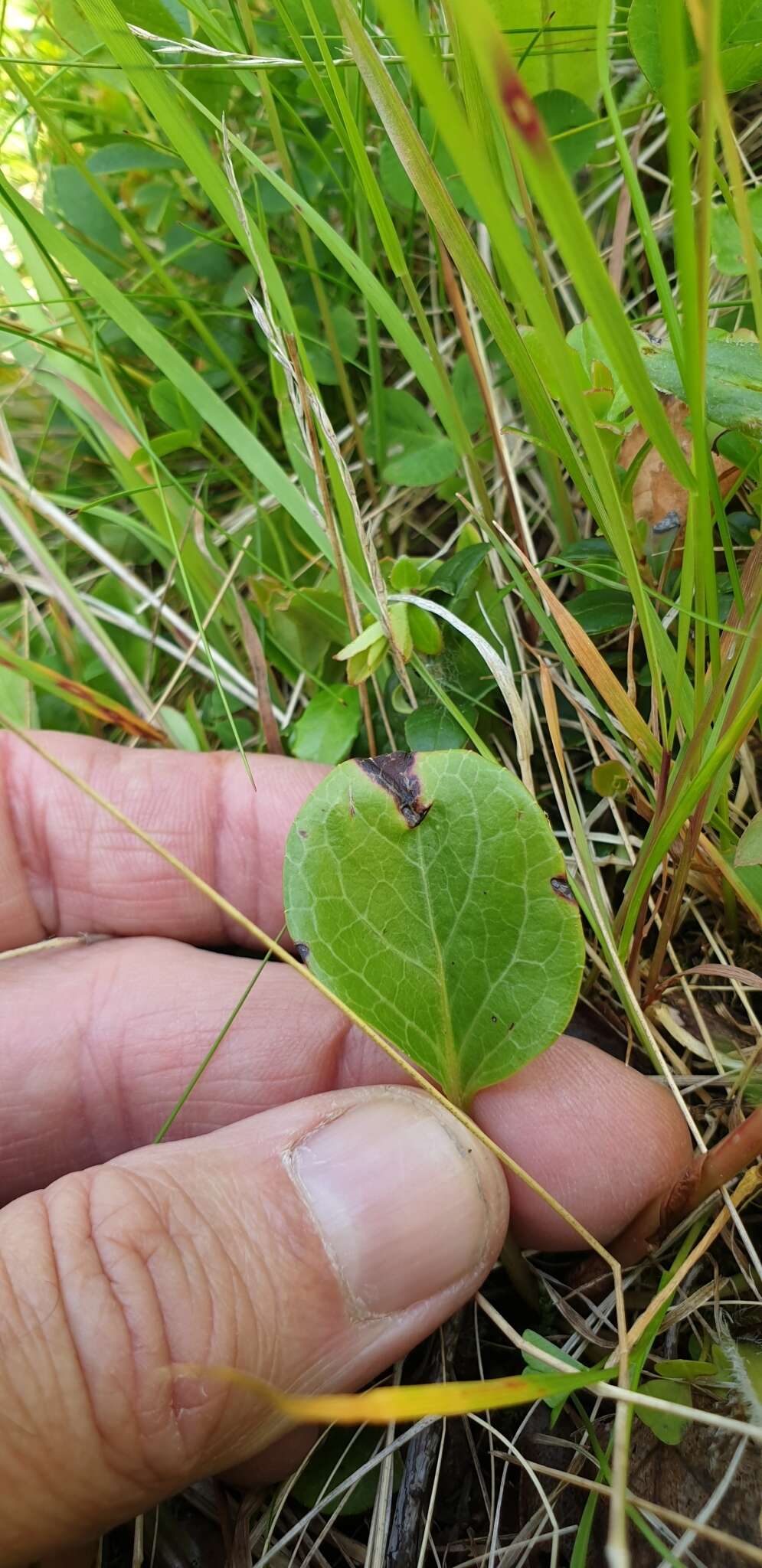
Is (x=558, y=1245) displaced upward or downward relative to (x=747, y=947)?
downward

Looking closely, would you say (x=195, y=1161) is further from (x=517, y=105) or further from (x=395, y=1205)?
(x=517, y=105)

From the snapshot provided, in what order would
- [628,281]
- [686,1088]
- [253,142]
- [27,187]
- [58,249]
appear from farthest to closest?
1. [27,187]
2. [253,142]
3. [628,281]
4. [58,249]
5. [686,1088]

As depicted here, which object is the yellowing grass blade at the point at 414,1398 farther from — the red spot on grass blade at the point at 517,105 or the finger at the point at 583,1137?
the red spot on grass blade at the point at 517,105

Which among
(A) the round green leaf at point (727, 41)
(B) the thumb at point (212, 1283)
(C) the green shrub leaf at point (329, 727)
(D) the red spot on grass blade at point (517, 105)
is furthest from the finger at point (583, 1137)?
(A) the round green leaf at point (727, 41)

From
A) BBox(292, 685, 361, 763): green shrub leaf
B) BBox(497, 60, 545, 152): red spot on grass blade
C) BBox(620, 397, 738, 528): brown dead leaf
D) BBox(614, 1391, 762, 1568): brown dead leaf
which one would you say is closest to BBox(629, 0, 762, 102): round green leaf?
BBox(620, 397, 738, 528): brown dead leaf

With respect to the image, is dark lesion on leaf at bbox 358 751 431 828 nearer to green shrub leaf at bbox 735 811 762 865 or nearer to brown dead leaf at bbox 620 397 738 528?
green shrub leaf at bbox 735 811 762 865

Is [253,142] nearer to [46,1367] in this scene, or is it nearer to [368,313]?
[368,313]

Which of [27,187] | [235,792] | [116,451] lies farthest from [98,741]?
[27,187]
